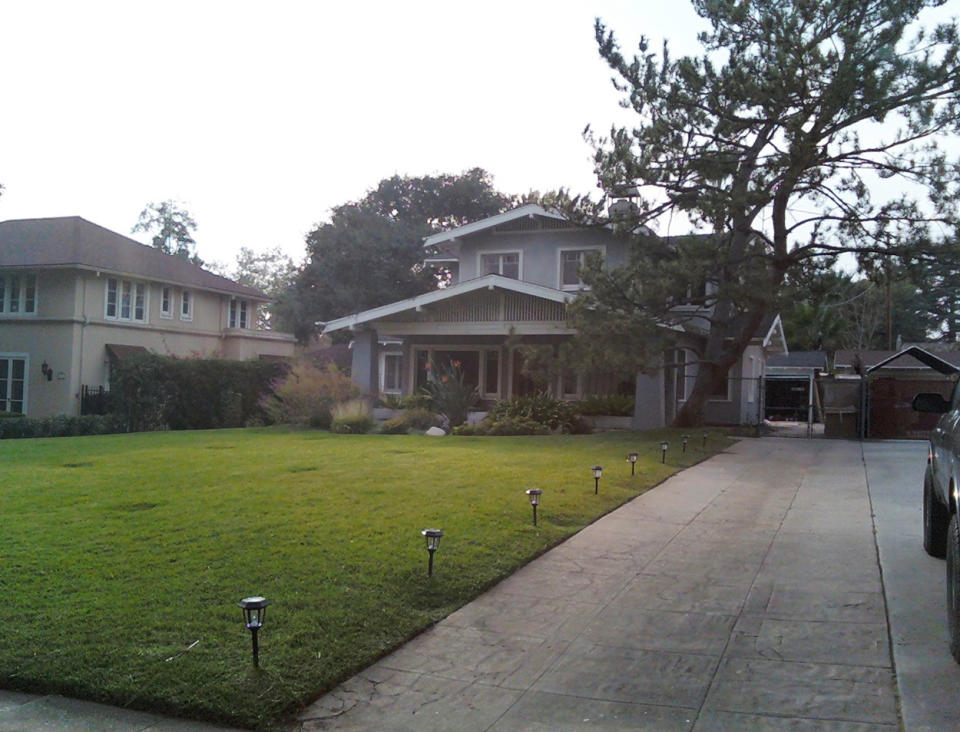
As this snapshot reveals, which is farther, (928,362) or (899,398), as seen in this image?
(899,398)

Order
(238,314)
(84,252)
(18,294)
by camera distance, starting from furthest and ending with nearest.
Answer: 1. (238,314)
2. (18,294)
3. (84,252)

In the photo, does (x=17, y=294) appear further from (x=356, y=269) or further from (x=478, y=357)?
(x=356, y=269)

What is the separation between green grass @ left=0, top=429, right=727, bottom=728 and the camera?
5.15 metres

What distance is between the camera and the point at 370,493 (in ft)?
35.3

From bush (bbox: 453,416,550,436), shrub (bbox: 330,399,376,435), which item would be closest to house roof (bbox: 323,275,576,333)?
bush (bbox: 453,416,550,436)

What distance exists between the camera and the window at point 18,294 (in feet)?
94.6

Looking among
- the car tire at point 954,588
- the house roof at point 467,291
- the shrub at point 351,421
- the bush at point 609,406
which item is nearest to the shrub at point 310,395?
the shrub at point 351,421

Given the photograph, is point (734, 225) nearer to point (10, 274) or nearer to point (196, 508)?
point (196, 508)

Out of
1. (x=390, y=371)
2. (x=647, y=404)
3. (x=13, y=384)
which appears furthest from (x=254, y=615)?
(x=390, y=371)

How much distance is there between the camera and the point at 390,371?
36.0 meters

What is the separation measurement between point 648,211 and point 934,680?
16.3 meters

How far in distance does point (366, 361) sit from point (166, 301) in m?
11.0

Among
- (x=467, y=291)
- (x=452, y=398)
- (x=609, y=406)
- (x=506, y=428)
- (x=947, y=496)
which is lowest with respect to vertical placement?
(x=506, y=428)

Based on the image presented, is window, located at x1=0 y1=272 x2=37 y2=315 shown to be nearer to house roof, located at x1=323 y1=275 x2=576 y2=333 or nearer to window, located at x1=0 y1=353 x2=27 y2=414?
window, located at x1=0 y1=353 x2=27 y2=414
